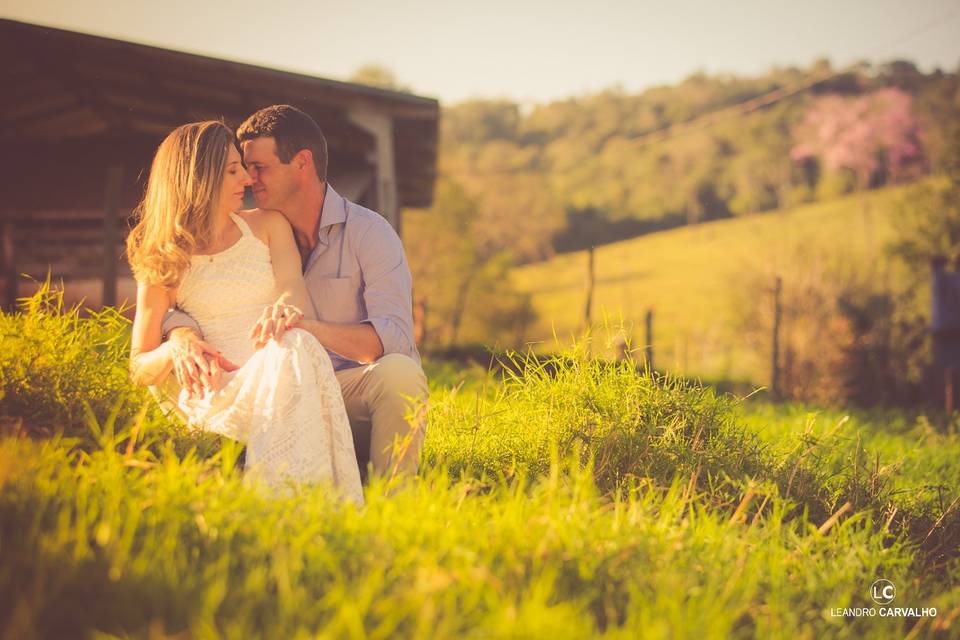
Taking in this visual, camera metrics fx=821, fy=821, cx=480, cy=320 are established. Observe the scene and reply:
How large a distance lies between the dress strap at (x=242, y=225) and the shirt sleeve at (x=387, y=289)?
0.50m

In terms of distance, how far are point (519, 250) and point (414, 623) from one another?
148ft

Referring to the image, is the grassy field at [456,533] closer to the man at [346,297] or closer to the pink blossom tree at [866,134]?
the man at [346,297]

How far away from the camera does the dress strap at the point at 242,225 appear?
3639 millimetres

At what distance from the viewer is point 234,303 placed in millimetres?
3562

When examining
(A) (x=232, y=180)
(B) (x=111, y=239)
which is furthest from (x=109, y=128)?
(A) (x=232, y=180)

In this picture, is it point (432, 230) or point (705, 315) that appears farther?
point (705, 315)

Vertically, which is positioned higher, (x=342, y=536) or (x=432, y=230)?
(x=432, y=230)

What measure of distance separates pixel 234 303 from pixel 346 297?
51 cm

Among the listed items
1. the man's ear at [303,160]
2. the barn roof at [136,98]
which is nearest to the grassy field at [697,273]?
the barn roof at [136,98]

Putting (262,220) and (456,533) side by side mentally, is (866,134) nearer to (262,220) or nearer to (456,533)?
(262,220)

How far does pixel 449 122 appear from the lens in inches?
2291

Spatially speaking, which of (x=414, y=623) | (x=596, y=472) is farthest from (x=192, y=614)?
(x=596, y=472)

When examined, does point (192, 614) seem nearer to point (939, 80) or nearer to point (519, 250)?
point (519, 250)

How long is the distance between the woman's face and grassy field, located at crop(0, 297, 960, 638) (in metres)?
0.81
